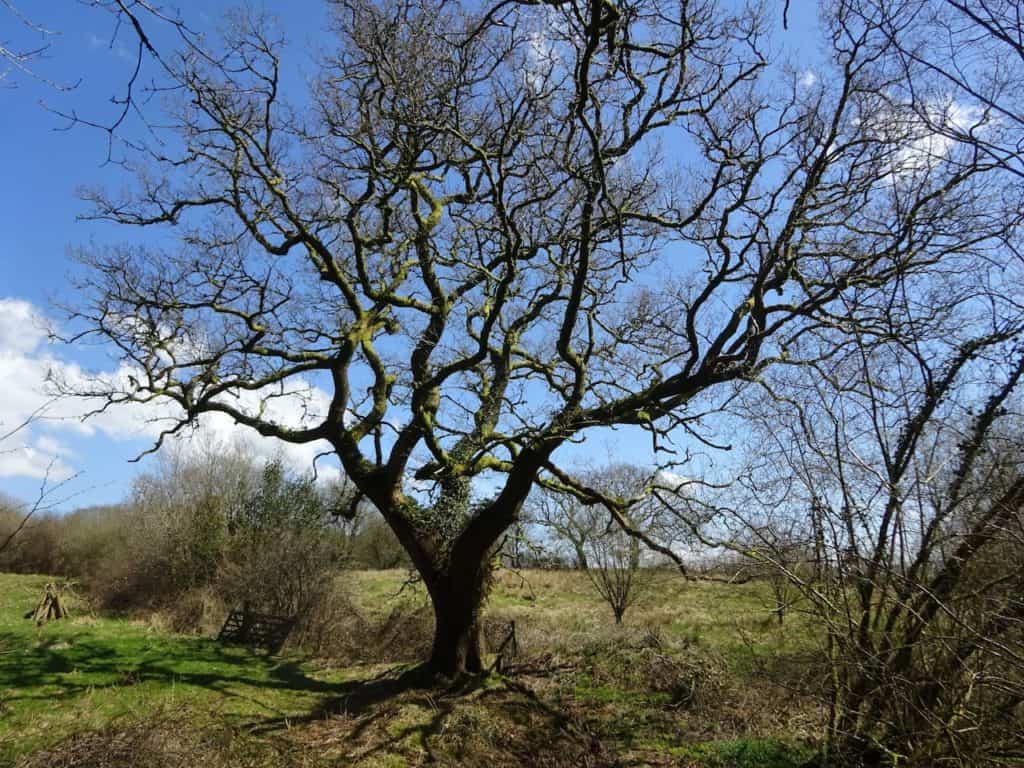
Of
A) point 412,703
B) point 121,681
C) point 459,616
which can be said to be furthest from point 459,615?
point 121,681

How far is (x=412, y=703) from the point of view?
9719mm

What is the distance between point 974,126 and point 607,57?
15.9 ft

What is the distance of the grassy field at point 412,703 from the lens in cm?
734

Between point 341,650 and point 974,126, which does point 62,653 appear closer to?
point 341,650

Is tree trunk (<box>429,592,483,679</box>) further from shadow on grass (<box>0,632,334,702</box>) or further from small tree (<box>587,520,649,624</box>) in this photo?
small tree (<box>587,520,649,624</box>)

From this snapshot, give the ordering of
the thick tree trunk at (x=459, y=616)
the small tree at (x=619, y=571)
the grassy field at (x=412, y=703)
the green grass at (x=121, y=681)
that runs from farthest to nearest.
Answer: the small tree at (x=619, y=571)
the thick tree trunk at (x=459, y=616)
the green grass at (x=121, y=681)
the grassy field at (x=412, y=703)

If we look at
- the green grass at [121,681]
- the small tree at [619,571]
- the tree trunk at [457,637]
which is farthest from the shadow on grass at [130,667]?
the small tree at [619,571]

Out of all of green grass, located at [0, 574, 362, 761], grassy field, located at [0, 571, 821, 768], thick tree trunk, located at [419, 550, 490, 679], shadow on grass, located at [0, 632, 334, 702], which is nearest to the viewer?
grassy field, located at [0, 571, 821, 768]

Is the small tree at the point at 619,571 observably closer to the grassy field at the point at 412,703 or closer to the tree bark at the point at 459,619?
the grassy field at the point at 412,703

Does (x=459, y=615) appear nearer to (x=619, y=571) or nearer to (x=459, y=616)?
(x=459, y=616)

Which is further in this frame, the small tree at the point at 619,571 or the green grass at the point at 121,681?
the small tree at the point at 619,571

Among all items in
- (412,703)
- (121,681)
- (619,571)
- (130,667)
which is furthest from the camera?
(619,571)

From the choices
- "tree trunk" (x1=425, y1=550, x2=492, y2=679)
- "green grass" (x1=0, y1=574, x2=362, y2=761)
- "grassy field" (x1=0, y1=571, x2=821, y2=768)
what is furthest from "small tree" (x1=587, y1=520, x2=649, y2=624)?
"green grass" (x1=0, y1=574, x2=362, y2=761)

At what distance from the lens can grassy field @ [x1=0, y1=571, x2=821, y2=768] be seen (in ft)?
24.1
